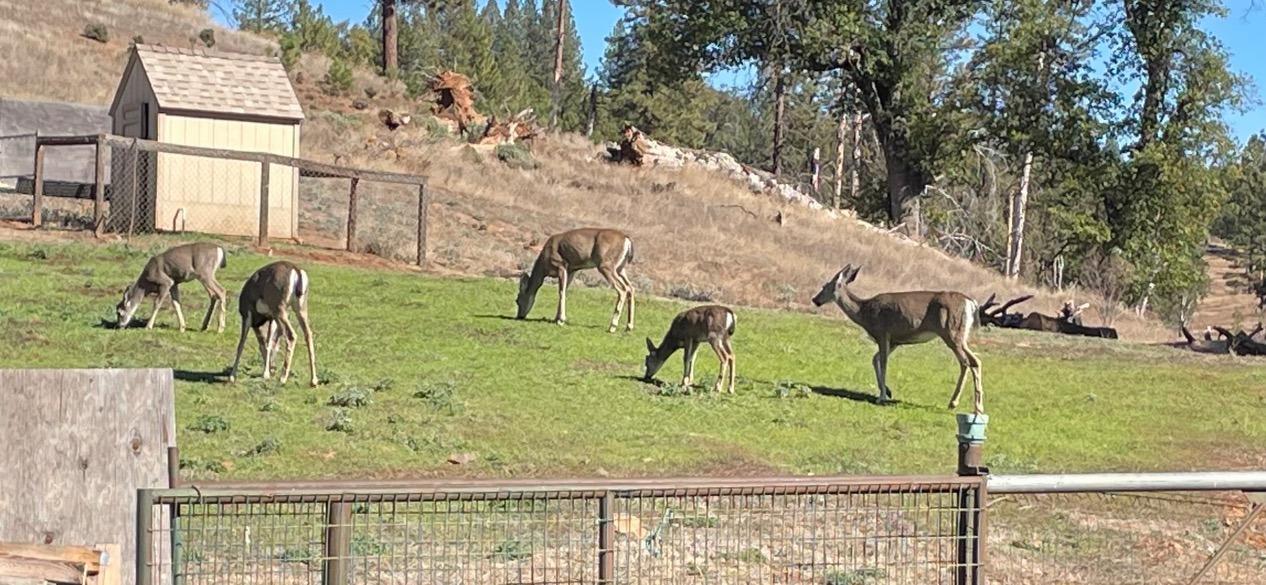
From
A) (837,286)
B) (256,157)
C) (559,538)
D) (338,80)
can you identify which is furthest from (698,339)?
(338,80)

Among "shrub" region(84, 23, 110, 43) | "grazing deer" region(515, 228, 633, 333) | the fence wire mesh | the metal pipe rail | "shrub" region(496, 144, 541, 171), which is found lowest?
the fence wire mesh

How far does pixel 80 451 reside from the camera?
677 centimetres

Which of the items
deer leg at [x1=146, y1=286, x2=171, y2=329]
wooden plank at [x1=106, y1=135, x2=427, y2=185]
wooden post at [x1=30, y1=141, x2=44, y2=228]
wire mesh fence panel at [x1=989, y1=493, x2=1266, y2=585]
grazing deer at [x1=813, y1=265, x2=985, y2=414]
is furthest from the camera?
wooden post at [x1=30, y1=141, x2=44, y2=228]

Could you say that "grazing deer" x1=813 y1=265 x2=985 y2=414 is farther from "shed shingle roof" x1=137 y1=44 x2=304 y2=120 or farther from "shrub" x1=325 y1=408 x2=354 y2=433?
"shed shingle roof" x1=137 y1=44 x2=304 y2=120

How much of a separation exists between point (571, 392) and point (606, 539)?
10.9 m

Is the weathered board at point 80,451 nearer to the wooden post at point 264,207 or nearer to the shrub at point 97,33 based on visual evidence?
A: the wooden post at point 264,207

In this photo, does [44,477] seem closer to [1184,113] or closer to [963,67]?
[1184,113]

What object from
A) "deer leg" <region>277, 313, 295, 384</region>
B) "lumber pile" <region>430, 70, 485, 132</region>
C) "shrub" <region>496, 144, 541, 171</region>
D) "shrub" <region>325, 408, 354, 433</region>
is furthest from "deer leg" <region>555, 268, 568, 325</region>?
"lumber pile" <region>430, 70, 485, 132</region>

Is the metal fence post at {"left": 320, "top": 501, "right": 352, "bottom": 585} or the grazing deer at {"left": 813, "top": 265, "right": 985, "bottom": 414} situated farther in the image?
the grazing deer at {"left": 813, "top": 265, "right": 985, "bottom": 414}

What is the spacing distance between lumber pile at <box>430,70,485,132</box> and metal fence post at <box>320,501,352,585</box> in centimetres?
4619

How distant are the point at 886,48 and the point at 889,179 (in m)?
5.30

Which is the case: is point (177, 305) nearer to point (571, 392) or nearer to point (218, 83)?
point (571, 392)

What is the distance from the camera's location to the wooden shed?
1193 inches

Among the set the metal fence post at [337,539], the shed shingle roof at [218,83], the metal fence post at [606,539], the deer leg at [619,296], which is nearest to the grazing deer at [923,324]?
the deer leg at [619,296]
